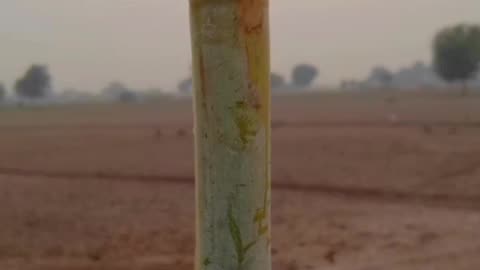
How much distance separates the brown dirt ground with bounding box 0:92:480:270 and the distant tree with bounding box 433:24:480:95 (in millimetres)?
35954

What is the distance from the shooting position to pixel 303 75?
4892 inches

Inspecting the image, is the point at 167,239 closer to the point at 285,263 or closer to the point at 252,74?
the point at 285,263

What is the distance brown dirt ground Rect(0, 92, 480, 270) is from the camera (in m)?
6.64

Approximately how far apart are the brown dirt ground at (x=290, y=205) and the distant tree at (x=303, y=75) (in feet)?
345

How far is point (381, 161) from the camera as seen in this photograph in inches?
551

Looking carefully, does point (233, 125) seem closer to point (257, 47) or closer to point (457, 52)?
point (257, 47)

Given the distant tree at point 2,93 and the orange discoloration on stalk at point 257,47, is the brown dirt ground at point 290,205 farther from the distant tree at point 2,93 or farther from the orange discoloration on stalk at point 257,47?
the distant tree at point 2,93

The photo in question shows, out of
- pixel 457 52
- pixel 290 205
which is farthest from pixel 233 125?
pixel 457 52

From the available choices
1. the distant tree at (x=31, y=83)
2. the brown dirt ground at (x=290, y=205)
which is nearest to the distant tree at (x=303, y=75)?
the distant tree at (x=31, y=83)

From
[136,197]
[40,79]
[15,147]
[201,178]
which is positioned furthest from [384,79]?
[201,178]

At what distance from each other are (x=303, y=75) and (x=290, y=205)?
11581cm

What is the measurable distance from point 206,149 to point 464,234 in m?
6.39

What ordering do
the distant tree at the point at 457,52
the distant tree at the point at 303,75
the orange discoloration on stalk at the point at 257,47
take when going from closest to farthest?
the orange discoloration on stalk at the point at 257,47 → the distant tree at the point at 457,52 → the distant tree at the point at 303,75

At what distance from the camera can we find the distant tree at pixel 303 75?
122887mm
